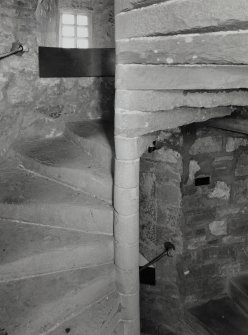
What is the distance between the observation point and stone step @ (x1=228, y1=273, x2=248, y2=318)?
4.19 m

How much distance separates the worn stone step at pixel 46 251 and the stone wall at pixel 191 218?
48.1 inches

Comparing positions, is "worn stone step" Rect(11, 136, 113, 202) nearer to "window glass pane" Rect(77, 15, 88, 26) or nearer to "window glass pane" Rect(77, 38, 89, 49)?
"window glass pane" Rect(77, 38, 89, 49)

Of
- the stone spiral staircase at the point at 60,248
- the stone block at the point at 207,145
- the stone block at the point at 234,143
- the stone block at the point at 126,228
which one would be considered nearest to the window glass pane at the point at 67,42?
the stone spiral staircase at the point at 60,248

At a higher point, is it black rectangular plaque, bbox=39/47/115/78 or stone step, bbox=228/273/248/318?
black rectangular plaque, bbox=39/47/115/78

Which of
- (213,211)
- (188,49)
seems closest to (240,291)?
(213,211)

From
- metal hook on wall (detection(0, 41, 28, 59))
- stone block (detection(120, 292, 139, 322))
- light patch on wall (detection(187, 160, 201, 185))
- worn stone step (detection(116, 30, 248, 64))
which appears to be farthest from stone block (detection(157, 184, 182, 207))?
metal hook on wall (detection(0, 41, 28, 59))

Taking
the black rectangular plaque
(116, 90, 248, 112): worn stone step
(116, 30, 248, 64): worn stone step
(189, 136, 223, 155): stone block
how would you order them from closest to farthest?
(116, 30, 248, 64): worn stone step
(116, 90, 248, 112): worn stone step
(189, 136, 223, 155): stone block
the black rectangular plaque

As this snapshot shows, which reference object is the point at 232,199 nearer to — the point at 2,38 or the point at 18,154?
the point at 18,154

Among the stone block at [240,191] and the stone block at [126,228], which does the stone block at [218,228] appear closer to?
the stone block at [240,191]

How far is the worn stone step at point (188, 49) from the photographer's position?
1.74 metres

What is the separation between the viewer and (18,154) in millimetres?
4023

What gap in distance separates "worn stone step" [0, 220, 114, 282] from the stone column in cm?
17

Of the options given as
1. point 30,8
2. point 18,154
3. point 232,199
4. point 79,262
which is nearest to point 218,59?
point 79,262

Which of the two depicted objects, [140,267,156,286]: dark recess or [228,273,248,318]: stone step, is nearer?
[228,273,248,318]: stone step
